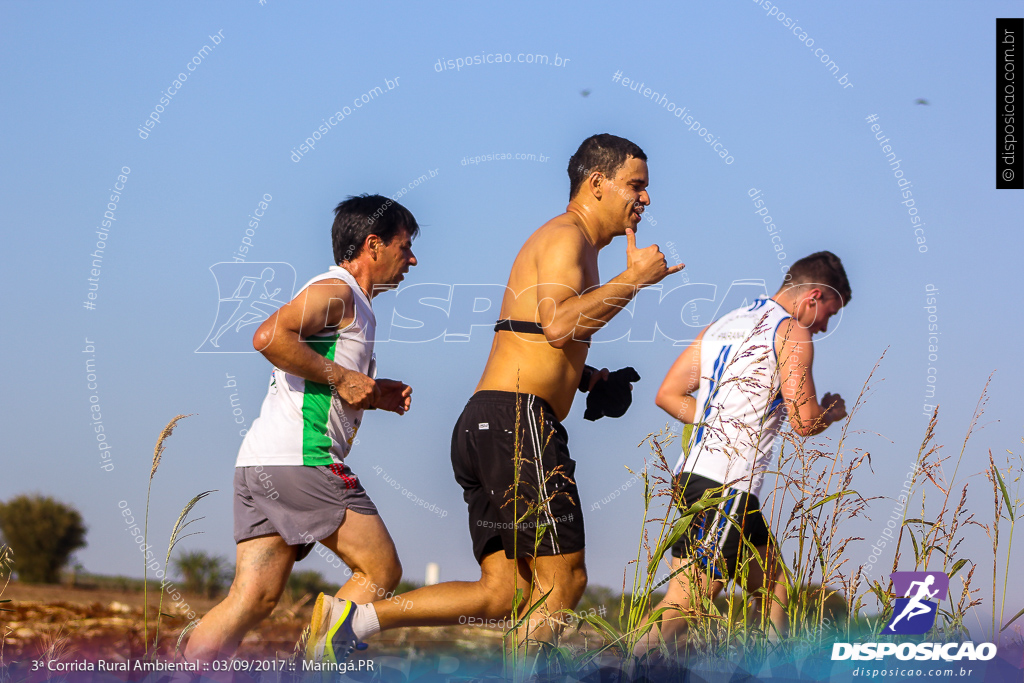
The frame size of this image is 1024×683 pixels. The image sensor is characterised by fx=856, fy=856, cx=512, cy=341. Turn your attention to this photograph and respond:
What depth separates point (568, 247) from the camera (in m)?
2.95

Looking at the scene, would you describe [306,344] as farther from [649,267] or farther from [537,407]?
[649,267]

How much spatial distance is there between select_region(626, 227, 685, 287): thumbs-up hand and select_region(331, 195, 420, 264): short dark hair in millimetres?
1018

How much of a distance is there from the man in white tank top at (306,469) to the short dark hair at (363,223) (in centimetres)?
24

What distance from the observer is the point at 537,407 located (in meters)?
2.95

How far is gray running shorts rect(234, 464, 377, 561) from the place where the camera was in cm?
294

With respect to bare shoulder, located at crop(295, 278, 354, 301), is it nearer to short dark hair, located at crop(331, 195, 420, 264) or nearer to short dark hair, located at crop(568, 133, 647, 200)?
short dark hair, located at crop(331, 195, 420, 264)

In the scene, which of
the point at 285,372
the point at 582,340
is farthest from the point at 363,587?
the point at 582,340

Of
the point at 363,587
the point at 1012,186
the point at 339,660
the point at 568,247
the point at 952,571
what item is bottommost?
the point at 339,660

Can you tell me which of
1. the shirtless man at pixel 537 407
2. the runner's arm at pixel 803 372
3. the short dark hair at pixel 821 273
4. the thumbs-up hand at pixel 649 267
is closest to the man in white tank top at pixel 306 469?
the shirtless man at pixel 537 407

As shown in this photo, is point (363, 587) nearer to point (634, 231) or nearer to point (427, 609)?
point (427, 609)

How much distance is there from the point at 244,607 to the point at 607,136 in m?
2.15

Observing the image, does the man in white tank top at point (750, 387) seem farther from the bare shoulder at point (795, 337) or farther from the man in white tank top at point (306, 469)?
the man in white tank top at point (306, 469)

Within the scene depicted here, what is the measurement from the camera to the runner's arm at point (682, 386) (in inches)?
146

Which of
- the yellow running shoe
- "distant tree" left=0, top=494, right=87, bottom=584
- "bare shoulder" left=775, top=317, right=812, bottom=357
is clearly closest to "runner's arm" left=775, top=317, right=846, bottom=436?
"bare shoulder" left=775, top=317, right=812, bottom=357
